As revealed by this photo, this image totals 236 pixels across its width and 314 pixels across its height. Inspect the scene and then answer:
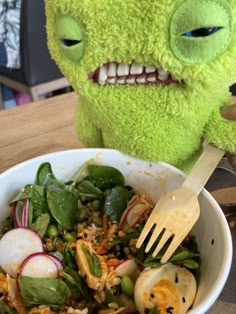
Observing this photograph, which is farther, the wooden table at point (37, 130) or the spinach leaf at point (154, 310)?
the wooden table at point (37, 130)

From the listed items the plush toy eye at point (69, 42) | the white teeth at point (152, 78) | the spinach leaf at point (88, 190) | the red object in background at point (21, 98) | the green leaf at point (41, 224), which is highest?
the plush toy eye at point (69, 42)

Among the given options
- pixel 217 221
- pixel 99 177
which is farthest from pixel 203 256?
pixel 99 177

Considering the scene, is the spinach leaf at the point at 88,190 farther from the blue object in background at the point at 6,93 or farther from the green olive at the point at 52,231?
the blue object in background at the point at 6,93

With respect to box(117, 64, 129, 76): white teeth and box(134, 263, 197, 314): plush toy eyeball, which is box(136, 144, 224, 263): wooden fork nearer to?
box(134, 263, 197, 314): plush toy eyeball

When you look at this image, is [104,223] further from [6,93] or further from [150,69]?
[6,93]

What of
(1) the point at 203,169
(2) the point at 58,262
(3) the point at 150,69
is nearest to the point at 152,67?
(3) the point at 150,69

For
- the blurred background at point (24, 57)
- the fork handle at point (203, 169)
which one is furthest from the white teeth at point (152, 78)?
the blurred background at point (24, 57)

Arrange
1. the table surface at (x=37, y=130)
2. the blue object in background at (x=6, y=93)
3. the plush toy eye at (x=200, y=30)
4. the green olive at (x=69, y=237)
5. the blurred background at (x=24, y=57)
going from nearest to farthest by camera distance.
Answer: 1. the plush toy eye at (x=200, y=30)
2. the green olive at (x=69, y=237)
3. the table surface at (x=37, y=130)
4. the blurred background at (x=24, y=57)
5. the blue object in background at (x=6, y=93)
